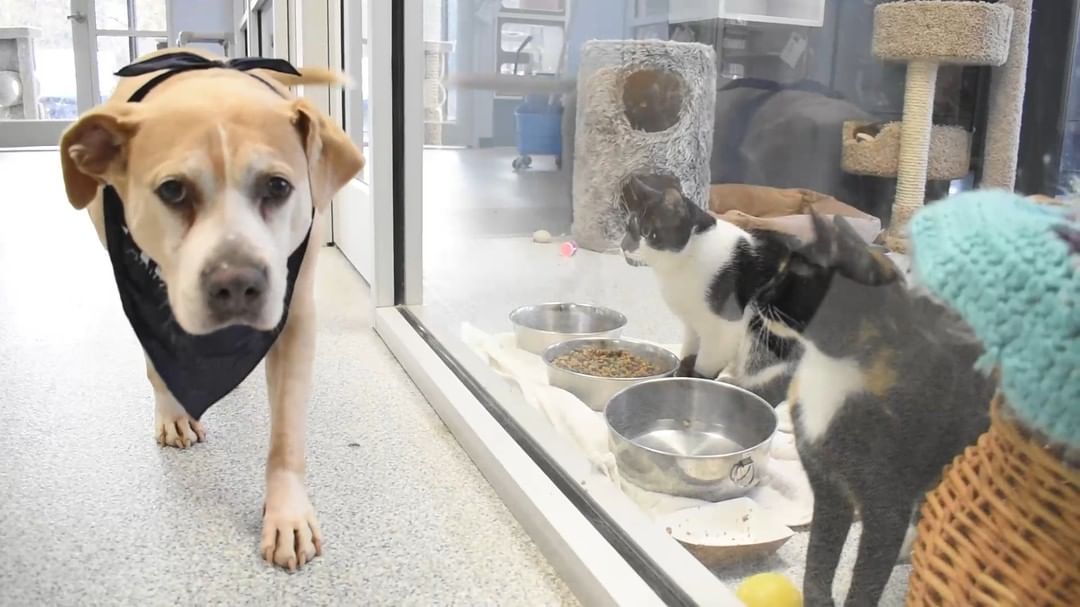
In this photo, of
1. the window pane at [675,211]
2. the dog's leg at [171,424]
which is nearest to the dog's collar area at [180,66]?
the dog's leg at [171,424]

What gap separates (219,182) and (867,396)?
649 millimetres

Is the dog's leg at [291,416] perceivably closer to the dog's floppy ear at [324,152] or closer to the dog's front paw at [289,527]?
the dog's front paw at [289,527]

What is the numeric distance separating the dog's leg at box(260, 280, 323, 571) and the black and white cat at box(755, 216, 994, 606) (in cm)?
59

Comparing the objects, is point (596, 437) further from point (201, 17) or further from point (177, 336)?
point (201, 17)

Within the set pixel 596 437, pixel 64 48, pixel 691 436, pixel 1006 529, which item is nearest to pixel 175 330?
pixel 596 437

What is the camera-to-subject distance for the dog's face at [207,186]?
874 mm

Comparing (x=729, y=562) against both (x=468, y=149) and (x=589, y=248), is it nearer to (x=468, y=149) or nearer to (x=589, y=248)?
(x=589, y=248)

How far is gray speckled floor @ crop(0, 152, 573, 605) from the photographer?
0.96m

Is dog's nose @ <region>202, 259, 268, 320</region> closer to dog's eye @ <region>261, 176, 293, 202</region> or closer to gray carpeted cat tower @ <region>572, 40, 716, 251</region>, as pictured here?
dog's eye @ <region>261, 176, 293, 202</region>

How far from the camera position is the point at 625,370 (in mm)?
1453

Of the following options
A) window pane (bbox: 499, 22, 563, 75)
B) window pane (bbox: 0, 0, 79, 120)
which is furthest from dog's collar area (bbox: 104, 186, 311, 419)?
window pane (bbox: 0, 0, 79, 120)

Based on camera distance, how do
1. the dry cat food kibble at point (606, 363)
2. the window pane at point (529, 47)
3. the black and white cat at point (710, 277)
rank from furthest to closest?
1. the window pane at point (529, 47)
2. the dry cat food kibble at point (606, 363)
3. the black and white cat at point (710, 277)

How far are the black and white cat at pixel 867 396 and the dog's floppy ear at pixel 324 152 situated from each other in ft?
1.67

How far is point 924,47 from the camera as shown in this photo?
2.68 ft
